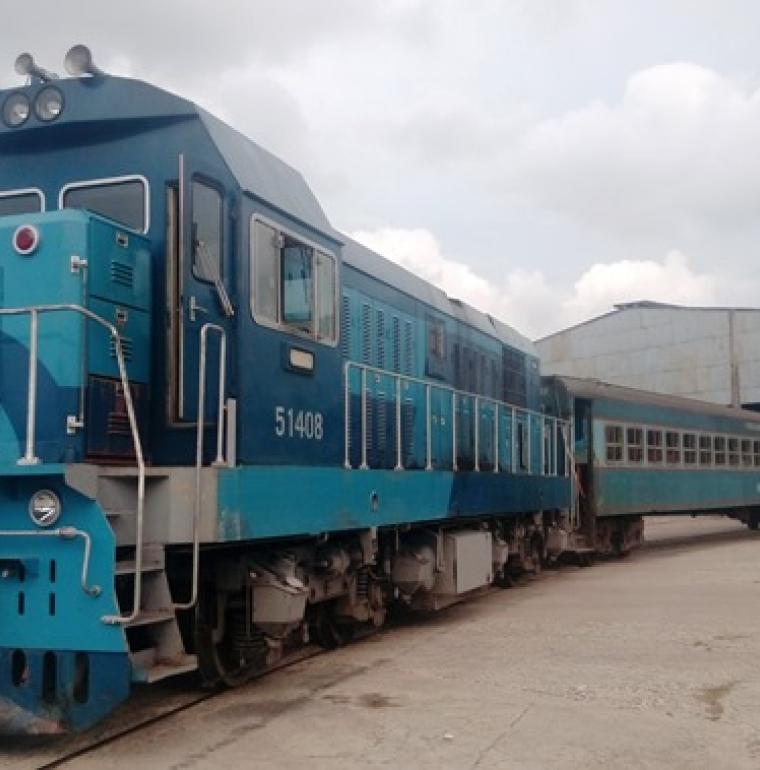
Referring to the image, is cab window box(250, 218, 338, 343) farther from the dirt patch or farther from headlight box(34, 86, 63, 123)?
the dirt patch

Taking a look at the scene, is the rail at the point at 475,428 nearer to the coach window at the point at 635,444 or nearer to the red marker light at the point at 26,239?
the red marker light at the point at 26,239

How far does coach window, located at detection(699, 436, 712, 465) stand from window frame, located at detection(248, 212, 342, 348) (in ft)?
57.4

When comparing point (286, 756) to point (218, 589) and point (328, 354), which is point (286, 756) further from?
point (328, 354)

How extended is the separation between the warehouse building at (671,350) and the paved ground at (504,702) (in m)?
29.8

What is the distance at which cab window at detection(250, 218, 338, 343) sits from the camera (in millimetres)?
6711

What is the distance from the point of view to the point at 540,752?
5637mm

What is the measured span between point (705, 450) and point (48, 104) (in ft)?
65.5

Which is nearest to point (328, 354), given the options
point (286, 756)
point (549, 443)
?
point (286, 756)

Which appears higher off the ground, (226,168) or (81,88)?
(81,88)

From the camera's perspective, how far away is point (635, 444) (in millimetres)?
20234

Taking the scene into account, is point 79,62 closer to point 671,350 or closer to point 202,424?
point 202,424

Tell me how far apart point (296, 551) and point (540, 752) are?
8.26ft

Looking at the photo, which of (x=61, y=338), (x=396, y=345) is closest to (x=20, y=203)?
(x=61, y=338)

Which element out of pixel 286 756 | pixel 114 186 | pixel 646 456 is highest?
pixel 114 186
